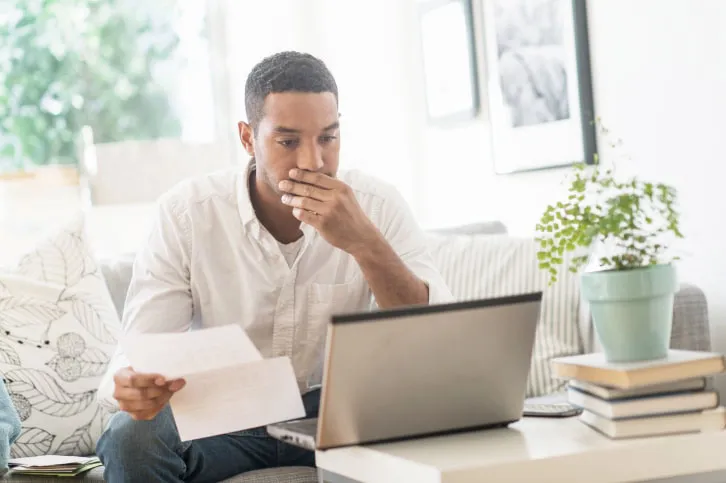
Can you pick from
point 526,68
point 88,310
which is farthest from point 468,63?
point 88,310

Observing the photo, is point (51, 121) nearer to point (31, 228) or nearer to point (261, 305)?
point (31, 228)

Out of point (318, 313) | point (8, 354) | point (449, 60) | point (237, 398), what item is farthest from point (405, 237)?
point (449, 60)

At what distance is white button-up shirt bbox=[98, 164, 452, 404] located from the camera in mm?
1985

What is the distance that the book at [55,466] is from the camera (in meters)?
2.02

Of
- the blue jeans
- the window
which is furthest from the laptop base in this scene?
the window

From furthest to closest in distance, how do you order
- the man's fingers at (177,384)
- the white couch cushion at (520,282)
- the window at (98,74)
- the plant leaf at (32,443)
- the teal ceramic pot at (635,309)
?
the window at (98,74)
the white couch cushion at (520,282)
the plant leaf at (32,443)
the man's fingers at (177,384)
the teal ceramic pot at (635,309)

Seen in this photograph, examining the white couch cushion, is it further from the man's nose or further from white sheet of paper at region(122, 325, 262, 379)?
white sheet of paper at region(122, 325, 262, 379)

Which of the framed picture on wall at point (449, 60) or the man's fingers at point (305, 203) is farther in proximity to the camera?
the framed picture on wall at point (449, 60)

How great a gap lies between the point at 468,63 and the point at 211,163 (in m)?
1.01

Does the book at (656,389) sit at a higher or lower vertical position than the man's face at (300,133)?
lower

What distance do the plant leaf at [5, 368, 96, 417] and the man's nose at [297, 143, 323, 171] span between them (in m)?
0.82

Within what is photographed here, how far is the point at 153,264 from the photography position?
1989mm

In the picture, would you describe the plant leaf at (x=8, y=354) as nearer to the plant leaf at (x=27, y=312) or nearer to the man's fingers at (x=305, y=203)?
the plant leaf at (x=27, y=312)

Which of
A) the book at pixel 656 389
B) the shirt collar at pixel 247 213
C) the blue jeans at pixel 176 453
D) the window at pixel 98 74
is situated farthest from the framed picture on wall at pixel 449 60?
the book at pixel 656 389
